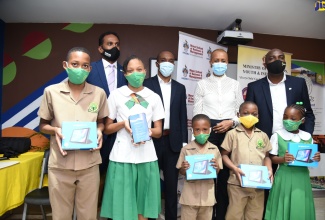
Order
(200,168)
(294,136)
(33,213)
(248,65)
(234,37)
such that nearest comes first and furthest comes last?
(200,168) → (294,136) → (33,213) → (234,37) → (248,65)

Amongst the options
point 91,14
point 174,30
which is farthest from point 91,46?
point 174,30

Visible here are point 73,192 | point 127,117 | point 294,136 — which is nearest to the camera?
point 73,192

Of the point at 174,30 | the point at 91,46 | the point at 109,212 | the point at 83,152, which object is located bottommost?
the point at 109,212

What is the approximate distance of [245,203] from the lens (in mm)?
2607

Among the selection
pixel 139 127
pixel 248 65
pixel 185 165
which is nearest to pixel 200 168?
pixel 185 165

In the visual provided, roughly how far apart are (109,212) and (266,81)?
226 cm

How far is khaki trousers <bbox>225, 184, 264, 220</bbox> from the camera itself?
2570 millimetres

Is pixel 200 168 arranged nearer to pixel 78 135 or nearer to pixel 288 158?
pixel 288 158

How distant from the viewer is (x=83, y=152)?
2.13m

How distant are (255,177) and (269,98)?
99 cm

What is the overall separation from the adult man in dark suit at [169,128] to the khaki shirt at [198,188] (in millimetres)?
297

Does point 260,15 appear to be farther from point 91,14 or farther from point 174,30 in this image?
point 91,14

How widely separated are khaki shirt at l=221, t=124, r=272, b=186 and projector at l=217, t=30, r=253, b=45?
2.45 m

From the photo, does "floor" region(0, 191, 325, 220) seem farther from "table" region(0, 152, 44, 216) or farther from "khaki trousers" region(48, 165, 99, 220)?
"khaki trousers" region(48, 165, 99, 220)
